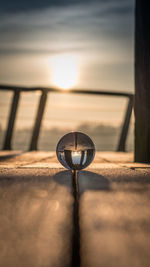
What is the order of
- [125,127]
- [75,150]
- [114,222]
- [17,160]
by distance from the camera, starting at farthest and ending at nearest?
[125,127] → [17,160] → [75,150] → [114,222]

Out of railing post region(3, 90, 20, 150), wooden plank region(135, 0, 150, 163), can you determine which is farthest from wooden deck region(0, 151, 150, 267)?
railing post region(3, 90, 20, 150)

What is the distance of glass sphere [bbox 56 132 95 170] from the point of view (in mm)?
1330

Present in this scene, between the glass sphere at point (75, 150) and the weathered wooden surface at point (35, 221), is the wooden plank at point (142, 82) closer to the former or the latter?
the glass sphere at point (75, 150)

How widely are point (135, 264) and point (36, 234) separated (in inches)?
11.8

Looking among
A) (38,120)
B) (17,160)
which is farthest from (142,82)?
(38,120)

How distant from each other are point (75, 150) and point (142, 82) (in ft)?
4.27

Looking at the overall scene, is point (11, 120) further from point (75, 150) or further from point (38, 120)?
point (75, 150)

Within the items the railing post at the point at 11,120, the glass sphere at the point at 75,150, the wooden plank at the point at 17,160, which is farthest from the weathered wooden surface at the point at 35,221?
the railing post at the point at 11,120

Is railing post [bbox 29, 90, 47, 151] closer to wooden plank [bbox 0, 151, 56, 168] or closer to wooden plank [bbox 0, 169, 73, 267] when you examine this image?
wooden plank [bbox 0, 151, 56, 168]

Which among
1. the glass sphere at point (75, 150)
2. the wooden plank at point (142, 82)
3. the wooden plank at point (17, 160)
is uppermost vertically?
the wooden plank at point (142, 82)

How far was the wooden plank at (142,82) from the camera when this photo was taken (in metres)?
2.23

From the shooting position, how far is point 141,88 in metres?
2.31

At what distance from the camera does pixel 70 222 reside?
782mm

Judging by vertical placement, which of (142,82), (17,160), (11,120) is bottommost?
(17,160)
